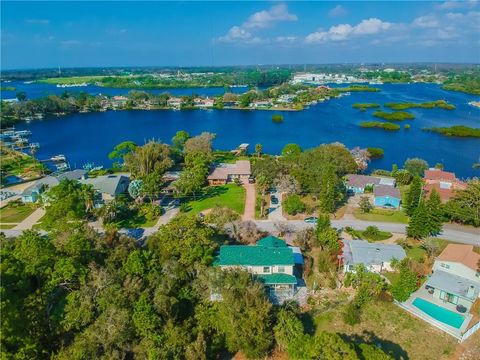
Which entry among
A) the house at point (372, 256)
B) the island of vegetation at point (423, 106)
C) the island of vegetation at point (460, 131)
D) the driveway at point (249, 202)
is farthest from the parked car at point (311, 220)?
the island of vegetation at point (423, 106)

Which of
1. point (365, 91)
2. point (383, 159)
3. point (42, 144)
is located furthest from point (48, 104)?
point (365, 91)

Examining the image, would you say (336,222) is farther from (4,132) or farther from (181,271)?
(4,132)

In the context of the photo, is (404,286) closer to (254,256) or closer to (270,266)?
(270,266)

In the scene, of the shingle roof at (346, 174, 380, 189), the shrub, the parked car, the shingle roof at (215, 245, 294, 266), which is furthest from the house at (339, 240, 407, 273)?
the shingle roof at (346, 174, 380, 189)

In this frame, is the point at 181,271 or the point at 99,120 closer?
the point at 181,271

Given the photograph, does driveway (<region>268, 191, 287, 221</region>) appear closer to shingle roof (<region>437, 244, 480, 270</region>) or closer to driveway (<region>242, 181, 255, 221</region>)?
driveway (<region>242, 181, 255, 221</region>)

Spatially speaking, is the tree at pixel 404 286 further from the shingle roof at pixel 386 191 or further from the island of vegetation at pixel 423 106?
the island of vegetation at pixel 423 106
